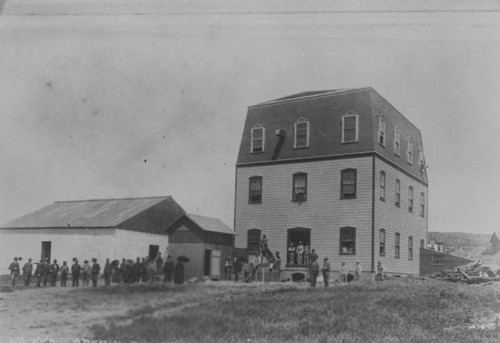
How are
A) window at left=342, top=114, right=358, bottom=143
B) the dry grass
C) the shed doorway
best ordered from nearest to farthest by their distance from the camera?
the dry grass
the shed doorway
window at left=342, top=114, right=358, bottom=143

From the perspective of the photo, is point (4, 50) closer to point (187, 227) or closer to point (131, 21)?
point (131, 21)

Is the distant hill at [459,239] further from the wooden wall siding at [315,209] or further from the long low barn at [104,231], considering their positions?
the long low barn at [104,231]

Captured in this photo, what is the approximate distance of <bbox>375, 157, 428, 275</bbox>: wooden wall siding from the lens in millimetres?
10805

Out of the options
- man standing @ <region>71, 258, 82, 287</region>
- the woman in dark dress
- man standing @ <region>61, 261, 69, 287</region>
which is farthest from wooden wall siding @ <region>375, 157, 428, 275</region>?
man standing @ <region>61, 261, 69, 287</region>

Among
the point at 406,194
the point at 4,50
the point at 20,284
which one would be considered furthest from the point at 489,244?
the point at 4,50

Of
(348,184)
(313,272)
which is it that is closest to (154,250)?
(313,272)

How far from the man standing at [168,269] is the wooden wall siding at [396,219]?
4228 millimetres

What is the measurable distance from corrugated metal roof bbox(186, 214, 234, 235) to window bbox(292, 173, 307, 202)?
1.39 m

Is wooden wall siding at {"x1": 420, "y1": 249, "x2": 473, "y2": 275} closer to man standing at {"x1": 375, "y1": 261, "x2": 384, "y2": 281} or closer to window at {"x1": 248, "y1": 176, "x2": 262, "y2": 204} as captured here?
man standing at {"x1": 375, "y1": 261, "x2": 384, "y2": 281}

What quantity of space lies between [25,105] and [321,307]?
6.03 meters

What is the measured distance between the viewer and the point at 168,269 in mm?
8656

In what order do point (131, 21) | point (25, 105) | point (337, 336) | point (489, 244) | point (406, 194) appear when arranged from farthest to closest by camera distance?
point (406, 194), point (489, 244), point (25, 105), point (131, 21), point (337, 336)

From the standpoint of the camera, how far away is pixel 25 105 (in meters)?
9.23

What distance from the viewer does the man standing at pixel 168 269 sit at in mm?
8445
